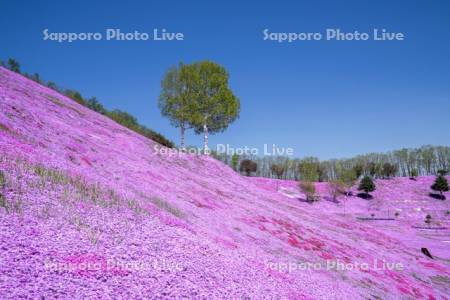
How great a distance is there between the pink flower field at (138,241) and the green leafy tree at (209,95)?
25.7 metres

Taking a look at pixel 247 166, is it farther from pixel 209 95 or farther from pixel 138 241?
pixel 138 241

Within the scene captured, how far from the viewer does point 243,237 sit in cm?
1491

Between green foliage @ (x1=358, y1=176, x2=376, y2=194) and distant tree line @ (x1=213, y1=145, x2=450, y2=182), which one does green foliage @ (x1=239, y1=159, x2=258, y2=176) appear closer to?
distant tree line @ (x1=213, y1=145, x2=450, y2=182)

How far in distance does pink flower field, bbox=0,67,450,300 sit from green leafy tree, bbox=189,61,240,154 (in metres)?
25.7

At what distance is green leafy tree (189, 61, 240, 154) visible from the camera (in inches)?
1972

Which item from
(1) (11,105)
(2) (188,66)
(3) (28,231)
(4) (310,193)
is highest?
(2) (188,66)

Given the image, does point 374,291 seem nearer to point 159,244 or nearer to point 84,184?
point 159,244

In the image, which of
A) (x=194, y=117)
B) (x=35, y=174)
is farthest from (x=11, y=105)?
(x=194, y=117)

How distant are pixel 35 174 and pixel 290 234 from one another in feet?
48.8

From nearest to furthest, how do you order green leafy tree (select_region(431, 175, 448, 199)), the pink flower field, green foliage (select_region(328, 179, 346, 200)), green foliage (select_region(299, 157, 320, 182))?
1. the pink flower field
2. green foliage (select_region(328, 179, 346, 200))
3. green leafy tree (select_region(431, 175, 448, 199))
4. green foliage (select_region(299, 157, 320, 182))

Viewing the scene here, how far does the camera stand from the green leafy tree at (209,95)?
164 feet

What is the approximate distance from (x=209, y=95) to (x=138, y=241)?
143ft

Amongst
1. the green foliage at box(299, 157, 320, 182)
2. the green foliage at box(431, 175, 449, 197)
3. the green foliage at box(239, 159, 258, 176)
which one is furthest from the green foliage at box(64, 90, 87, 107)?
the green foliage at box(431, 175, 449, 197)

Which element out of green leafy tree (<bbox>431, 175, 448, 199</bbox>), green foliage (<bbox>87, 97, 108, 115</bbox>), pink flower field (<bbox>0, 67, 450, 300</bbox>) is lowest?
green leafy tree (<bbox>431, 175, 448, 199</bbox>)
